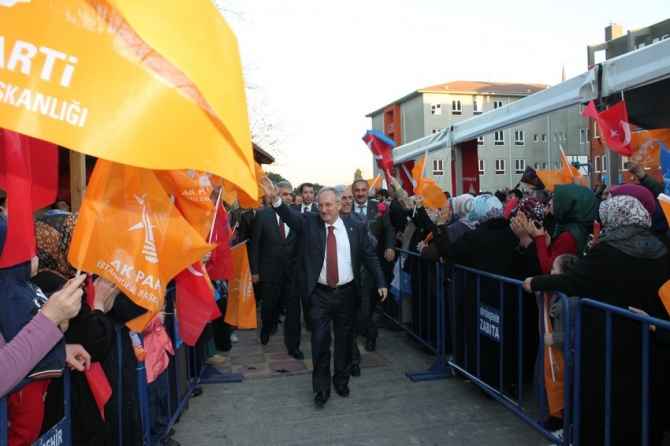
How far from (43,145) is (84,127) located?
3.19ft

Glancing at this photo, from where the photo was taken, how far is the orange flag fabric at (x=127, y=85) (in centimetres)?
176

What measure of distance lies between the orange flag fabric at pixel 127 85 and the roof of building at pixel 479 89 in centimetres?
6623

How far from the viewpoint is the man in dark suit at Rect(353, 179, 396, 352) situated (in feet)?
23.2

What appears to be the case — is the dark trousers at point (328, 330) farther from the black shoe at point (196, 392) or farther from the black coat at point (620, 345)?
the black coat at point (620, 345)

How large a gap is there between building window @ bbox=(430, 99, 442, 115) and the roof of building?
1.26 m

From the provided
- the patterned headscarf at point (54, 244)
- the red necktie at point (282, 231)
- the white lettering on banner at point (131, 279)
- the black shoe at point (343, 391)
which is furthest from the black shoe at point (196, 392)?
the white lettering on banner at point (131, 279)

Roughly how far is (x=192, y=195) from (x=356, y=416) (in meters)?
2.58

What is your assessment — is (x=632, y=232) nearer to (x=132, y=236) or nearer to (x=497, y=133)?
(x=132, y=236)

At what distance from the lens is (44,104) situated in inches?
69.1

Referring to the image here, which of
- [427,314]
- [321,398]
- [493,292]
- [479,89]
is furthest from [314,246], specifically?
[479,89]

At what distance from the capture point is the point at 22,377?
7.13 feet

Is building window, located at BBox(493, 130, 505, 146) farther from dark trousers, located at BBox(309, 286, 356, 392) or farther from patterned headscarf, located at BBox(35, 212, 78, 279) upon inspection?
patterned headscarf, located at BBox(35, 212, 78, 279)

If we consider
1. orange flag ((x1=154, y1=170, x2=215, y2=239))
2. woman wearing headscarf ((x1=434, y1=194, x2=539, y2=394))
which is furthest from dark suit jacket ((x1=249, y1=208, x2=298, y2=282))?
orange flag ((x1=154, y1=170, x2=215, y2=239))

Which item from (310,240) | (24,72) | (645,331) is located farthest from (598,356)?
(24,72)
